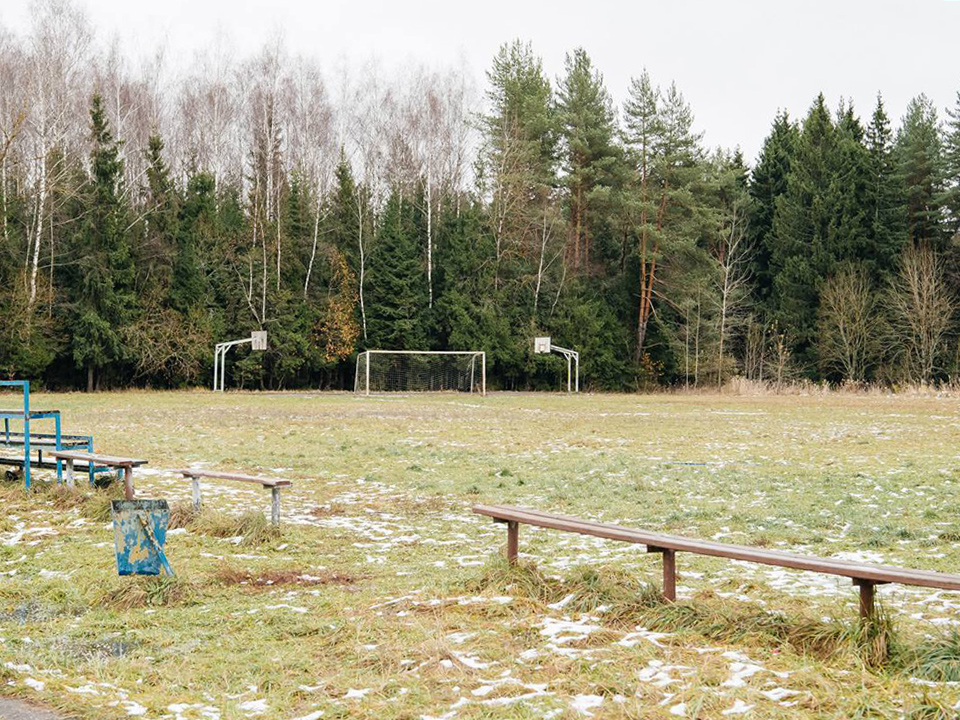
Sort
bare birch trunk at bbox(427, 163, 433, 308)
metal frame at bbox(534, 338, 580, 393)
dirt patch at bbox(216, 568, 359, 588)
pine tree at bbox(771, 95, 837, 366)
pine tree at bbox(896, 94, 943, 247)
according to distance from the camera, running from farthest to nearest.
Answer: pine tree at bbox(896, 94, 943, 247) < pine tree at bbox(771, 95, 837, 366) < bare birch trunk at bbox(427, 163, 433, 308) < metal frame at bbox(534, 338, 580, 393) < dirt patch at bbox(216, 568, 359, 588)

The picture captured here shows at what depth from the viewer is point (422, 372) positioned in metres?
47.2

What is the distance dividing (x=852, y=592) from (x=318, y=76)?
47270mm

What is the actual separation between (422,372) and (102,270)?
50.9ft

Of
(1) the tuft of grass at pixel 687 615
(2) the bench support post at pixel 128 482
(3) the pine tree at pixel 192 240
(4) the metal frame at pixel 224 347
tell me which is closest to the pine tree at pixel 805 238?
(4) the metal frame at pixel 224 347

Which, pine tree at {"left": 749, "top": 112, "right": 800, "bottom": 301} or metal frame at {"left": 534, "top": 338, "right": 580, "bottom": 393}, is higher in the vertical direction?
pine tree at {"left": 749, "top": 112, "right": 800, "bottom": 301}

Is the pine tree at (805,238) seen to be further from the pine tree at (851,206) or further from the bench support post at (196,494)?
the bench support post at (196,494)

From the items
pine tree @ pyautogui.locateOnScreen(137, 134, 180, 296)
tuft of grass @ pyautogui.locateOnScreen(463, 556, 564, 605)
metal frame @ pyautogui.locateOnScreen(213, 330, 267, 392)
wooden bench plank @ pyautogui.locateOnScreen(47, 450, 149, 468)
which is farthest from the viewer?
pine tree @ pyautogui.locateOnScreen(137, 134, 180, 296)

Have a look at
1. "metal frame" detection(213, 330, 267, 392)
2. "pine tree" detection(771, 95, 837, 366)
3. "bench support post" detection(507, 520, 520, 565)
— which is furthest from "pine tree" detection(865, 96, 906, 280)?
"bench support post" detection(507, 520, 520, 565)

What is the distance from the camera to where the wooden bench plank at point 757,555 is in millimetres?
4633

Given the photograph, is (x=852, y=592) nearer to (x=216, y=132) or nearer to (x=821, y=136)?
(x=216, y=132)

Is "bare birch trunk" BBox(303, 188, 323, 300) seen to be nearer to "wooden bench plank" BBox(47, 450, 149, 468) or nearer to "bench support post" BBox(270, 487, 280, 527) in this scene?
"wooden bench plank" BBox(47, 450, 149, 468)

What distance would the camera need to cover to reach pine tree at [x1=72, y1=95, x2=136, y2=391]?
131ft

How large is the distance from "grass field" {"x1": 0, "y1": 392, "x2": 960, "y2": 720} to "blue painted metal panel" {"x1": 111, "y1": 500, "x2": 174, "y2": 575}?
0.21 meters

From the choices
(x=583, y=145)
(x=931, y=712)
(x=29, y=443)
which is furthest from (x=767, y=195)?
(x=931, y=712)
